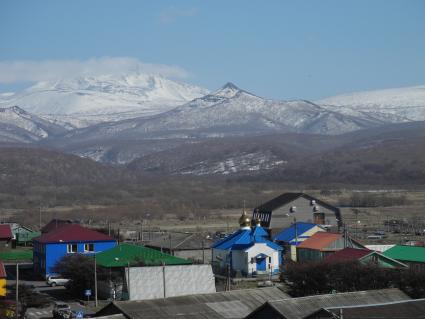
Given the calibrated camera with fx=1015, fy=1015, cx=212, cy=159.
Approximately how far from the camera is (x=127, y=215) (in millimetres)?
67562

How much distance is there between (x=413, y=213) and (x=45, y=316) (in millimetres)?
41837

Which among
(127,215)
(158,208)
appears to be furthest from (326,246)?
(158,208)

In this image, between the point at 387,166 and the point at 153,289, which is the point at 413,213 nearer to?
the point at 153,289

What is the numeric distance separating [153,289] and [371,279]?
5.27 metres

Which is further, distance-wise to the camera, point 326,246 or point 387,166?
point 387,166

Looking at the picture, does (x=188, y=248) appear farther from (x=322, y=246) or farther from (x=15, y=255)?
(x=15, y=255)

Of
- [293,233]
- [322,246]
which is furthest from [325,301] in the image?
[293,233]

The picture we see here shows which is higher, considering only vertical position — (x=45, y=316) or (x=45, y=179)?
(x=45, y=179)

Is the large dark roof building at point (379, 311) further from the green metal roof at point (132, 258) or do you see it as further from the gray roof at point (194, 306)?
the green metal roof at point (132, 258)

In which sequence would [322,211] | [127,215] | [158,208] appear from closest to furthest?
[322,211] < [127,215] < [158,208]

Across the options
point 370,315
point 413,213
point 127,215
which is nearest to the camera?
point 370,315

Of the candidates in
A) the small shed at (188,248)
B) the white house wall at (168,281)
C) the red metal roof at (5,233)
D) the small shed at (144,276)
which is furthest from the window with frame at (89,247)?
the white house wall at (168,281)

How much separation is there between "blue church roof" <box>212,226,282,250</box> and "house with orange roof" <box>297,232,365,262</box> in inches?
41.5

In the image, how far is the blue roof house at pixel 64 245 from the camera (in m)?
33.6
